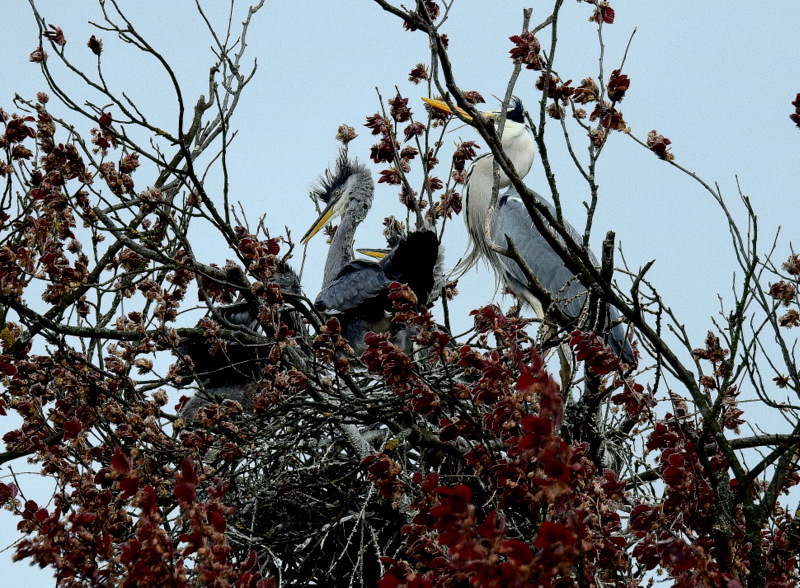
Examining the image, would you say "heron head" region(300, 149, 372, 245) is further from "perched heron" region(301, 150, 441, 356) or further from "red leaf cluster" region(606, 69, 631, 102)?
"red leaf cluster" region(606, 69, 631, 102)

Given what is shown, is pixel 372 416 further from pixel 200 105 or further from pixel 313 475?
pixel 200 105

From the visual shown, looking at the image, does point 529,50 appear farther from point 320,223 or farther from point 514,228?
point 320,223

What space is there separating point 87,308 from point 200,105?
1731 millimetres

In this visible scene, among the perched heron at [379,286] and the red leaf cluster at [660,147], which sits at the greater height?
the perched heron at [379,286]

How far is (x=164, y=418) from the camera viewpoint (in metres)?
3.69

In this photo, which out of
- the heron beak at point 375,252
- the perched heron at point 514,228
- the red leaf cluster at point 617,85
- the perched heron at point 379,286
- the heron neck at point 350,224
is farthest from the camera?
the heron neck at point 350,224

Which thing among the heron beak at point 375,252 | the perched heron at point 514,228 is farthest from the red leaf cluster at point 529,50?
the heron beak at point 375,252

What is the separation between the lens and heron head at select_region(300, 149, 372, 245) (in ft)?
29.4

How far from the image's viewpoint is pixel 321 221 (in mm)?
9109

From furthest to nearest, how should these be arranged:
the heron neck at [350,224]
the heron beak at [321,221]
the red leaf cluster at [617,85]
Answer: the heron beak at [321,221]
the heron neck at [350,224]
the red leaf cluster at [617,85]

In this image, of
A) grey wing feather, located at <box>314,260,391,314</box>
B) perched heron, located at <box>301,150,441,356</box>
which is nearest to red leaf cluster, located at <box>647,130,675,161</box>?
perched heron, located at <box>301,150,441,356</box>

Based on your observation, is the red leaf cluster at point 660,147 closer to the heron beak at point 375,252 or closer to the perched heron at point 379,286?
the perched heron at point 379,286

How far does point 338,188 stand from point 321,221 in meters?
0.42

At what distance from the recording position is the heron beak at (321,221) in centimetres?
904
